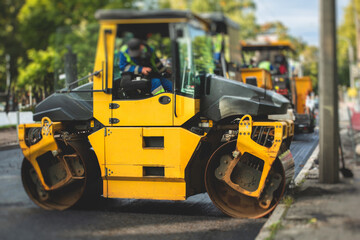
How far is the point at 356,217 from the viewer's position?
5438 millimetres

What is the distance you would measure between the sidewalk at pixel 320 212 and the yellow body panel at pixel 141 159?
1353 millimetres

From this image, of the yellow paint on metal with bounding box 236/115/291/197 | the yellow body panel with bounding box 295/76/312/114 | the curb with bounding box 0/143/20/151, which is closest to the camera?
the yellow paint on metal with bounding box 236/115/291/197

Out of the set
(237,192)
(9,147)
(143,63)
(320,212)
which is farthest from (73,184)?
(9,147)

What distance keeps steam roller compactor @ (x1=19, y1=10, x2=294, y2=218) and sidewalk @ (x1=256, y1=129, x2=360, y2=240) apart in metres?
0.41

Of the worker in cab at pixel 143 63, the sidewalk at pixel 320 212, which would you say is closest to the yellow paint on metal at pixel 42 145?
the worker in cab at pixel 143 63

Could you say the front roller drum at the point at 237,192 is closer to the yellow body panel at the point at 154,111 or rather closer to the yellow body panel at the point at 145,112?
the yellow body panel at the point at 154,111

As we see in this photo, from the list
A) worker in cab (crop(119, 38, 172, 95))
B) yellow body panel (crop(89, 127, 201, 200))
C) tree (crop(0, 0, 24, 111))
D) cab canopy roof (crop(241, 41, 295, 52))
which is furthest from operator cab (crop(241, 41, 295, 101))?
tree (crop(0, 0, 24, 111))

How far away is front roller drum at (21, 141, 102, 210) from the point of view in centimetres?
761

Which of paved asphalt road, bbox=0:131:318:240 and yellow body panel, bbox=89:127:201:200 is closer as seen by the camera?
paved asphalt road, bbox=0:131:318:240

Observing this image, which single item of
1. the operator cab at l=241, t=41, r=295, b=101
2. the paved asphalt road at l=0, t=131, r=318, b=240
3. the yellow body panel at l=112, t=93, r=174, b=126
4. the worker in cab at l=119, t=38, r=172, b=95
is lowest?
the paved asphalt road at l=0, t=131, r=318, b=240

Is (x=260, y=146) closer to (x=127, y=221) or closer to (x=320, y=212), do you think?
(x=320, y=212)

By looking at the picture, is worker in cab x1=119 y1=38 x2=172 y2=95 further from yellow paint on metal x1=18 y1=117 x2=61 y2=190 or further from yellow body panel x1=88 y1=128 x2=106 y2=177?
yellow paint on metal x1=18 y1=117 x2=61 y2=190

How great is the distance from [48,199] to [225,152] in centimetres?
255

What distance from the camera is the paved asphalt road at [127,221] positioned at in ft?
20.7
